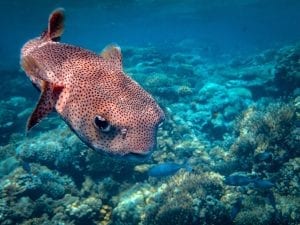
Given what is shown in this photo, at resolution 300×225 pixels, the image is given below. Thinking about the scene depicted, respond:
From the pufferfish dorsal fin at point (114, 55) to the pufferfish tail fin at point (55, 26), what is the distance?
55 centimetres

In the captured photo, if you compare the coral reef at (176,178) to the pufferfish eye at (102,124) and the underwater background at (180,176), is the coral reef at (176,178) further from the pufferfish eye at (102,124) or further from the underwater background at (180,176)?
the pufferfish eye at (102,124)

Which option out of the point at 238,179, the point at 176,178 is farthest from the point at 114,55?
the point at 176,178

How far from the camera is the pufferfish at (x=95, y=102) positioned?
90.8 inches

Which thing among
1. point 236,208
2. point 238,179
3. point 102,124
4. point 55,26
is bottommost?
point 102,124

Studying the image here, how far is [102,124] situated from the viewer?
7.70ft

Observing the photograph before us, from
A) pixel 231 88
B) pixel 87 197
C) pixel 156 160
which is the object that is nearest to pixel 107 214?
pixel 87 197

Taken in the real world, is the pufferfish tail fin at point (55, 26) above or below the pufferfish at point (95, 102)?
above

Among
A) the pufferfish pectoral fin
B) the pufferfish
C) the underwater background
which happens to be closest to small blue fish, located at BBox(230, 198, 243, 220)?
the underwater background

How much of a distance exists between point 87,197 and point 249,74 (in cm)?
1465

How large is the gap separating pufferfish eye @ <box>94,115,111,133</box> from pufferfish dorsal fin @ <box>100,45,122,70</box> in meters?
0.69

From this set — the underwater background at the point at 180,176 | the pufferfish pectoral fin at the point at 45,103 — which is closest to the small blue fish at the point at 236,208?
the underwater background at the point at 180,176

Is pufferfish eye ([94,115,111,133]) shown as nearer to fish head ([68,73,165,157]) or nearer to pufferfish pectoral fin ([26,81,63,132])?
fish head ([68,73,165,157])

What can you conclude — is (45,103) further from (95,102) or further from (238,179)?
(238,179)

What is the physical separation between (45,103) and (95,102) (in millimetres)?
412
